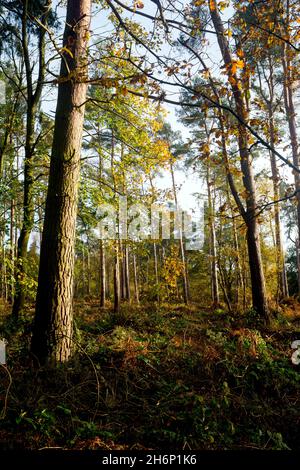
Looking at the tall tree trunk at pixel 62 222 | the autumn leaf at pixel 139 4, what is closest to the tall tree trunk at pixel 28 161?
the tall tree trunk at pixel 62 222

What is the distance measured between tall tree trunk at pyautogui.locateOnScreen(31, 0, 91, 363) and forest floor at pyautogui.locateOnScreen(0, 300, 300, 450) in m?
0.37

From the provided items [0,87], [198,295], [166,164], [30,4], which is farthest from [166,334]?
[198,295]

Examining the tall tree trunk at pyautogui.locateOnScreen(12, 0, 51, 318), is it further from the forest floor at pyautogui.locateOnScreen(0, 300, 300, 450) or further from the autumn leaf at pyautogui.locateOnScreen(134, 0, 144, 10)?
the autumn leaf at pyautogui.locateOnScreen(134, 0, 144, 10)

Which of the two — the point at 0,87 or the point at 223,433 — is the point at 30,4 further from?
the point at 223,433

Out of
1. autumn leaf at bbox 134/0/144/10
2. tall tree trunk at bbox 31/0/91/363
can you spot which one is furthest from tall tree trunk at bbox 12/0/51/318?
autumn leaf at bbox 134/0/144/10

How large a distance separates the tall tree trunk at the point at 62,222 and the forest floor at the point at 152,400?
37 cm

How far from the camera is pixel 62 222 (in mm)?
3627

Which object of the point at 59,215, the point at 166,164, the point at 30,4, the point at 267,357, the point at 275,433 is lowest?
the point at 275,433

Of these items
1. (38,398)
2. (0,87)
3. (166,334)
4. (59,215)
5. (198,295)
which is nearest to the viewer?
(38,398)

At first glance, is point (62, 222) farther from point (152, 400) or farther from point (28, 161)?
point (28, 161)

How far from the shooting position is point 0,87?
1101 cm

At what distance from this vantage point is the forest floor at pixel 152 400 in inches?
→ 97.5

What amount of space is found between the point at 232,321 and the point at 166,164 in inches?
187

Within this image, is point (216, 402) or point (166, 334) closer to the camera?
point (216, 402)
